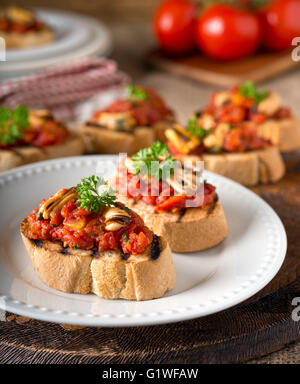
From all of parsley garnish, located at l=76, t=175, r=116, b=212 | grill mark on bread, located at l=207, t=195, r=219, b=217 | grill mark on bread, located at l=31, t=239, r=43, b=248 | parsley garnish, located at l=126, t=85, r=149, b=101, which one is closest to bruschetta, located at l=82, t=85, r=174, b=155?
parsley garnish, located at l=126, t=85, r=149, b=101

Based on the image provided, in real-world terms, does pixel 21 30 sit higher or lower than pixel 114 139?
higher

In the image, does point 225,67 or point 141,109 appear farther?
point 225,67

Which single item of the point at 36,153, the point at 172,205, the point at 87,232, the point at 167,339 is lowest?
the point at 167,339

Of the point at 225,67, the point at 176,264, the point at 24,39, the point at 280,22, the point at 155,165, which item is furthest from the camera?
the point at 280,22

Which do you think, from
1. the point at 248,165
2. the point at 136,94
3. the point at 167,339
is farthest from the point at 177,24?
the point at 167,339

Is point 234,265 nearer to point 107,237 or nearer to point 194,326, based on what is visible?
point 194,326

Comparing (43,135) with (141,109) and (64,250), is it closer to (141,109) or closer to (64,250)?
(141,109)

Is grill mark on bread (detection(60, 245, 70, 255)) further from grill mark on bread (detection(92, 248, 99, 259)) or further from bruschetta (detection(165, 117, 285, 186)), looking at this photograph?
bruschetta (detection(165, 117, 285, 186))

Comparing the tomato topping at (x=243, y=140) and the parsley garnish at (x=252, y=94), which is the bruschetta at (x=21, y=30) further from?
the tomato topping at (x=243, y=140)
